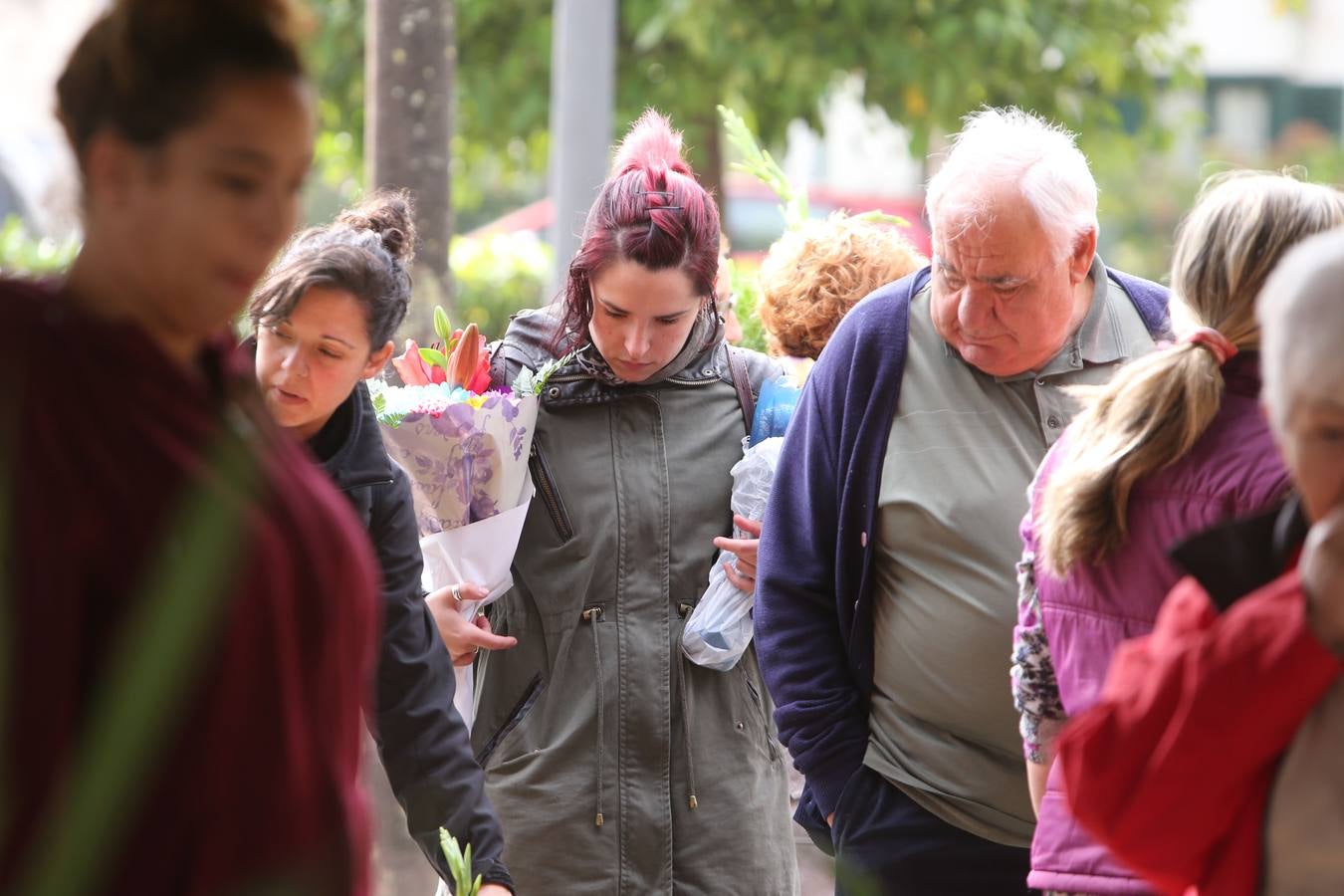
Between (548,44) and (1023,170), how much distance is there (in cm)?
625

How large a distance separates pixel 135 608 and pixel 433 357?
212 centimetres

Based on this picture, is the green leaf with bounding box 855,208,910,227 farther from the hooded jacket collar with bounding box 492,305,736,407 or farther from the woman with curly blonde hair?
the hooded jacket collar with bounding box 492,305,736,407

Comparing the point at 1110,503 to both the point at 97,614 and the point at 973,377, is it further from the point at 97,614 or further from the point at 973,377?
the point at 97,614

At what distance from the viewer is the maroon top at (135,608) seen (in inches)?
48.5

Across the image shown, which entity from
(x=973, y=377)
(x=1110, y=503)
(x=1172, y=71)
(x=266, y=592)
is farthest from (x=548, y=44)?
(x=266, y=592)

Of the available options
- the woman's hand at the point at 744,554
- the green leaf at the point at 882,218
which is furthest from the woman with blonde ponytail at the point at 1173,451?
the green leaf at the point at 882,218

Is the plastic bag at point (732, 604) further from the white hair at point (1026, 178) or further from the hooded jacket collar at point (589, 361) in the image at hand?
the white hair at point (1026, 178)

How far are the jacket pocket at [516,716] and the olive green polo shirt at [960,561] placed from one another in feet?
2.24

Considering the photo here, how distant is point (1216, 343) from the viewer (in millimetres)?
1973

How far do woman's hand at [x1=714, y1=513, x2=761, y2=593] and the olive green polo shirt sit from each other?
33 centimetres

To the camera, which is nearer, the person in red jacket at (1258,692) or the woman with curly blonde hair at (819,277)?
the person in red jacket at (1258,692)

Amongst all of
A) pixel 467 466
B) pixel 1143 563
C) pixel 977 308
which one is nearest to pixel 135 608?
pixel 1143 563

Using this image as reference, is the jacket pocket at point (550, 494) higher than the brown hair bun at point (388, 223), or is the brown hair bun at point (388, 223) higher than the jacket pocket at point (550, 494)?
the brown hair bun at point (388, 223)

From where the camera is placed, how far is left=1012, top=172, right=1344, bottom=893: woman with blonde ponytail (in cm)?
196
